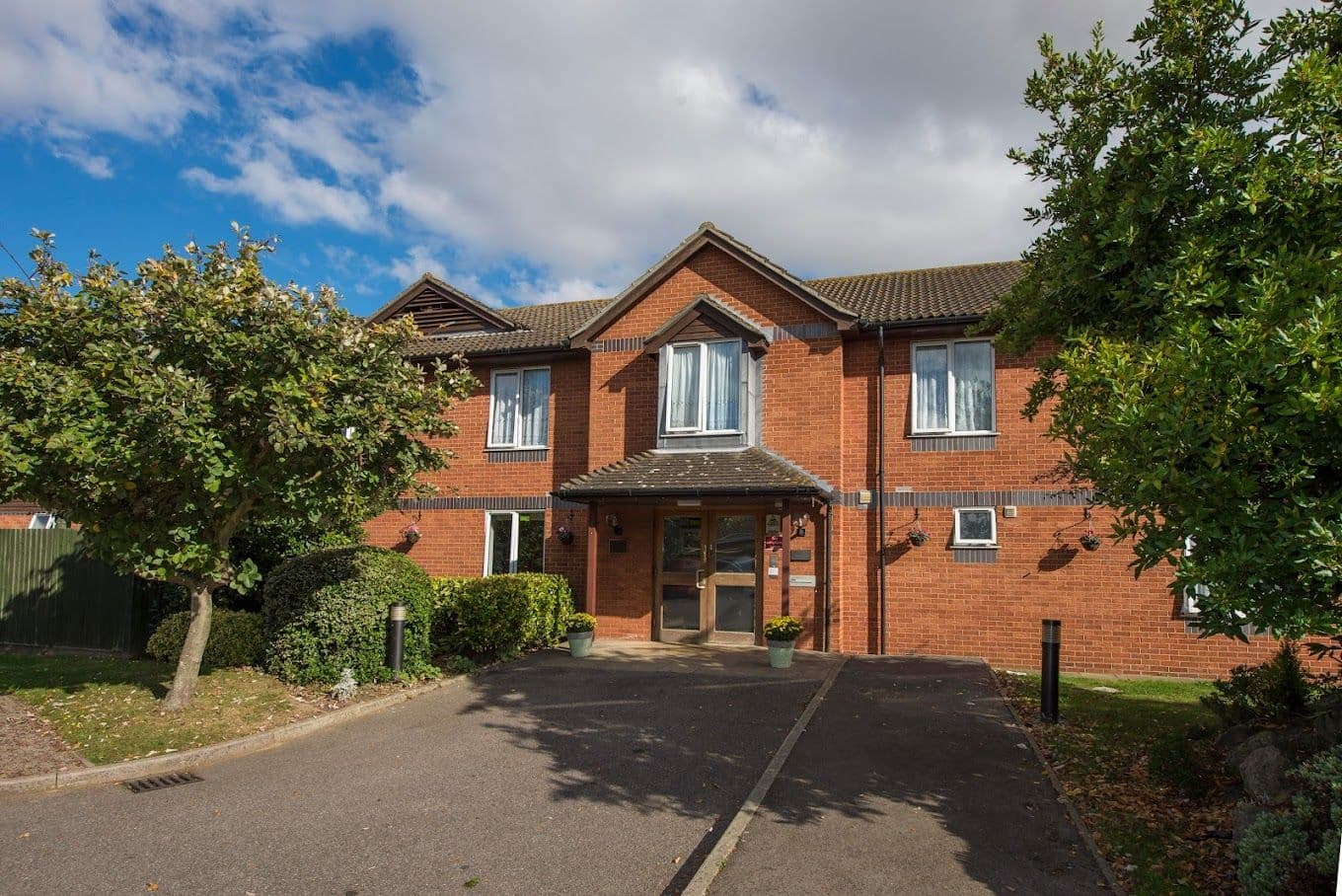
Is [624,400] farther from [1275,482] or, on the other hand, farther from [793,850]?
[1275,482]

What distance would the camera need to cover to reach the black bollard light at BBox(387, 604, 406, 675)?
10.3m

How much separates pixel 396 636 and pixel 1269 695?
9.00 m

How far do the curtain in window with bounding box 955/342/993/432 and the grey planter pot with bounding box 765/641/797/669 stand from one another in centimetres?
470

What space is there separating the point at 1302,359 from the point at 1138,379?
38.1 inches

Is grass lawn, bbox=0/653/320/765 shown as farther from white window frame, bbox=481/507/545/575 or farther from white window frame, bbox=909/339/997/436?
white window frame, bbox=909/339/997/436

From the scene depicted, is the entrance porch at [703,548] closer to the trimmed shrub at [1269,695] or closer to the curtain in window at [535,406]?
the curtain in window at [535,406]

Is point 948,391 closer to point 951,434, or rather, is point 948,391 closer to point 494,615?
point 951,434

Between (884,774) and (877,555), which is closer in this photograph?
(884,774)

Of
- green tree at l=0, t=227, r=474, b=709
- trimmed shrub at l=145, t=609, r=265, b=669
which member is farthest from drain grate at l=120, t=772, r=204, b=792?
trimmed shrub at l=145, t=609, r=265, b=669

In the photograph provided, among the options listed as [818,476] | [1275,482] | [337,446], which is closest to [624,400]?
[818,476]

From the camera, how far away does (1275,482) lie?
4.49m

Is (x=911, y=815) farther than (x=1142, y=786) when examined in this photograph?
No

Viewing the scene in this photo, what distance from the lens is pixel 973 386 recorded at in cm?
1348

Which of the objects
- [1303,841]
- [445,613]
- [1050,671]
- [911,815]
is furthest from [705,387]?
[1303,841]
